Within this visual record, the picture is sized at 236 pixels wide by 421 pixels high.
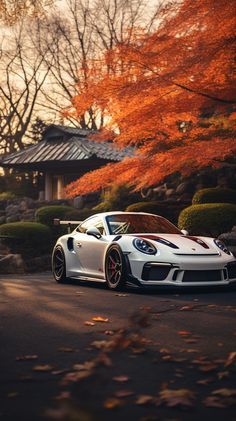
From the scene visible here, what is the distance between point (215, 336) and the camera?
581 cm

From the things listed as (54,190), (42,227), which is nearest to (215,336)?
(42,227)

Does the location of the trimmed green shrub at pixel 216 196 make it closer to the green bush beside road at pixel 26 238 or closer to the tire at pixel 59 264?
the green bush beside road at pixel 26 238

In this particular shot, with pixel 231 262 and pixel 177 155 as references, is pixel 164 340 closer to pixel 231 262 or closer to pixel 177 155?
pixel 231 262

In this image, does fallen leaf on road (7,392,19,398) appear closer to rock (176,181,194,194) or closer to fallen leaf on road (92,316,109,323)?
fallen leaf on road (92,316,109,323)

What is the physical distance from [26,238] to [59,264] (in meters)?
12.1

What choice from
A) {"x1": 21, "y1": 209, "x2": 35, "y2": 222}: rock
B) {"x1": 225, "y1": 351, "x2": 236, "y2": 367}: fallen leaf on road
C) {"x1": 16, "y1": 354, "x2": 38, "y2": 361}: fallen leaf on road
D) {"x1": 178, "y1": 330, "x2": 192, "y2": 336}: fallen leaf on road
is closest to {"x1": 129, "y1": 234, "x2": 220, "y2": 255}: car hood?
{"x1": 178, "y1": 330, "x2": 192, "y2": 336}: fallen leaf on road

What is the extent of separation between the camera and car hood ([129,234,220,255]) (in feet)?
31.7

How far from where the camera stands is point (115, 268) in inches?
392

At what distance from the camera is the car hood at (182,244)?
9648mm

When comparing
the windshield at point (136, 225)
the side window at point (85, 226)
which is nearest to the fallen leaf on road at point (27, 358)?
the windshield at point (136, 225)

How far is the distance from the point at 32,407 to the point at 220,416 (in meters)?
1.06

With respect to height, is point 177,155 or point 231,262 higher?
point 177,155

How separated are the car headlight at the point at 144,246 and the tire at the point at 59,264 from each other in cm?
236

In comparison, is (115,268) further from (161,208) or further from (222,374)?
(161,208)
